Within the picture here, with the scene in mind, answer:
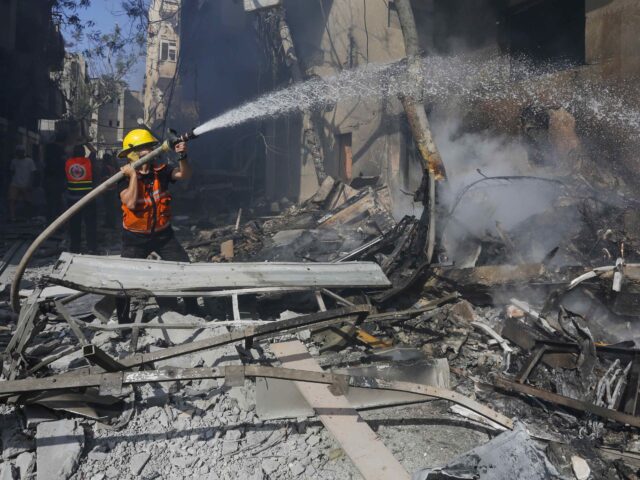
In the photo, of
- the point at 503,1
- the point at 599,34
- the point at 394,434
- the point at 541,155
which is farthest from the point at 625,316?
the point at 503,1

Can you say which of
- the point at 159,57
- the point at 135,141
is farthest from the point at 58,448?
the point at 159,57

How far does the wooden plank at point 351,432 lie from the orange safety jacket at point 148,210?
209 centimetres

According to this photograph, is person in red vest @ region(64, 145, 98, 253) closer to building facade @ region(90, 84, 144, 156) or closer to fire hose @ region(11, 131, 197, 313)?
fire hose @ region(11, 131, 197, 313)

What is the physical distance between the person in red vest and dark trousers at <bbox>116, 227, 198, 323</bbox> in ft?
11.5

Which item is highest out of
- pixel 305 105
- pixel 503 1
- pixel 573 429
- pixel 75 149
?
pixel 503 1

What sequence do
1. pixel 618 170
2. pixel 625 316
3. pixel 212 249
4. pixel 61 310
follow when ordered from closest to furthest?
1. pixel 61 310
2. pixel 625 316
3. pixel 618 170
4. pixel 212 249

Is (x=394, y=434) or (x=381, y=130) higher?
(x=381, y=130)

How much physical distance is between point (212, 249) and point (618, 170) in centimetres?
708

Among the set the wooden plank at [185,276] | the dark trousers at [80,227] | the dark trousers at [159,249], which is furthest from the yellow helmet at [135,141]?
the dark trousers at [80,227]

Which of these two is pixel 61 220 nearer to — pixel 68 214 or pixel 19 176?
pixel 68 214

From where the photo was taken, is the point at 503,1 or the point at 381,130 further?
the point at 381,130

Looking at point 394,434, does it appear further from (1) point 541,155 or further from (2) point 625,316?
(1) point 541,155

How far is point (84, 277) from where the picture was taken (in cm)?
423

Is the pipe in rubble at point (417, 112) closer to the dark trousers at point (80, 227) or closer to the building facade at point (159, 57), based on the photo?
the dark trousers at point (80, 227)
